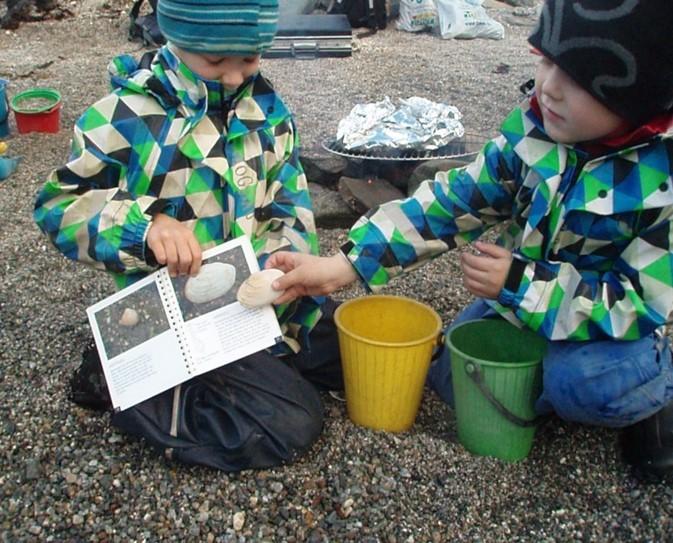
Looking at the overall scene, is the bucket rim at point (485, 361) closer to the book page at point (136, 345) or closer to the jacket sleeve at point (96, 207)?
the book page at point (136, 345)

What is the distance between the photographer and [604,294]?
5.38 ft

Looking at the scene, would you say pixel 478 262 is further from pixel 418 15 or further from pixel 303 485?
pixel 418 15

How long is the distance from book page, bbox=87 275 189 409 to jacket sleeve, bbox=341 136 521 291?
424 mm

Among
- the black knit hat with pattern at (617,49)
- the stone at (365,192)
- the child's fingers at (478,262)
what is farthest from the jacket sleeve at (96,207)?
the stone at (365,192)

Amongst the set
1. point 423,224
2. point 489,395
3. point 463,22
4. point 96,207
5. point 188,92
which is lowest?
point 463,22

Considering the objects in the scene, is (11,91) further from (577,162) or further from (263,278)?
(577,162)

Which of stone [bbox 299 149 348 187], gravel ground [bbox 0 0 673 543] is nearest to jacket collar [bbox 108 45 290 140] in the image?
gravel ground [bbox 0 0 673 543]

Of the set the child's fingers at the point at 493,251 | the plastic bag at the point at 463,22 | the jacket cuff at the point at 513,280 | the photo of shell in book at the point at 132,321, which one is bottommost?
the plastic bag at the point at 463,22

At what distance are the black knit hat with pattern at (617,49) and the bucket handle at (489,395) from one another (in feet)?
1.84

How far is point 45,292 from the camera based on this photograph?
99.4 inches

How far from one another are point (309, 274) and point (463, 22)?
4822 mm

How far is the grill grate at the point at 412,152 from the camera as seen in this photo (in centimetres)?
309

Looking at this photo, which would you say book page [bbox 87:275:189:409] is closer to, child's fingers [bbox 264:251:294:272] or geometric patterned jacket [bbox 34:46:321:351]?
geometric patterned jacket [bbox 34:46:321:351]

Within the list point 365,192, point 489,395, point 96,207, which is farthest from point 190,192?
point 365,192
